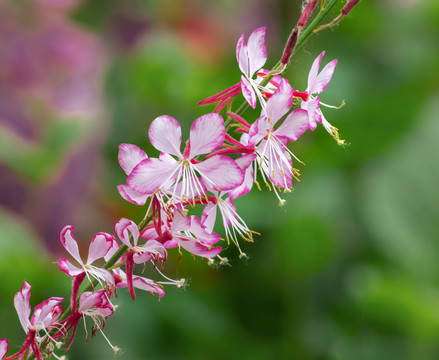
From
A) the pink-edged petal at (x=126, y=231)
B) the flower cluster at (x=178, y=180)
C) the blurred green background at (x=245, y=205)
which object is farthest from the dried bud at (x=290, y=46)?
the blurred green background at (x=245, y=205)

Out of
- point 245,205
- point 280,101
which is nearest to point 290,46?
point 280,101

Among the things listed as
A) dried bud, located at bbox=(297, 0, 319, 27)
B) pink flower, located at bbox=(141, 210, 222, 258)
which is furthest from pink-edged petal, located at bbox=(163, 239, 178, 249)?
dried bud, located at bbox=(297, 0, 319, 27)

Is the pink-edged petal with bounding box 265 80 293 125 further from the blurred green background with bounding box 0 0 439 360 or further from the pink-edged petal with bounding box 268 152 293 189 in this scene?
the blurred green background with bounding box 0 0 439 360

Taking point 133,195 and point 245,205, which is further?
point 245,205

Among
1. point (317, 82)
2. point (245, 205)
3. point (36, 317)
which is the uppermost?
point (317, 82)

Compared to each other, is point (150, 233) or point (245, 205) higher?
point (150, 233)

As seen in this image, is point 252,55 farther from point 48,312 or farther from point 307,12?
point 48,312

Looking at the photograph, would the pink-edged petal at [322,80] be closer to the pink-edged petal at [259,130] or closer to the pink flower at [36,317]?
the pink-edged petal at [259,130]
